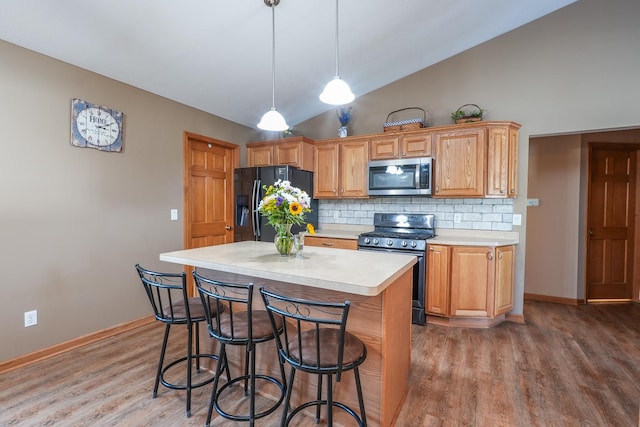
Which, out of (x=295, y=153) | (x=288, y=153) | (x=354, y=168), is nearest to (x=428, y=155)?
(x=354, y=168)

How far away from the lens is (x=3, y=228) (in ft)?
7.57

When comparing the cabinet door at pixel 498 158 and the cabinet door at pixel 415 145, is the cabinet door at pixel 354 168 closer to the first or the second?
the cabinet door at pixel 415 145

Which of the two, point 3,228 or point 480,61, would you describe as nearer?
point 3,228

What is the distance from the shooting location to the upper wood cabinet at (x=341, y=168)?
403 cm

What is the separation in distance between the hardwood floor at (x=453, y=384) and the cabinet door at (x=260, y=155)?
2446 millimetres

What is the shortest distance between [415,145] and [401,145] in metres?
0.17

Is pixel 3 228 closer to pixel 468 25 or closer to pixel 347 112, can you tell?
pixel 347 112

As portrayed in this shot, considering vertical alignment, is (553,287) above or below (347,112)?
below

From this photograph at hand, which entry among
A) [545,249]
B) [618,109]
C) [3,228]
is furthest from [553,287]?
[3,228]

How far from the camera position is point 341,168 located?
418 centimetres

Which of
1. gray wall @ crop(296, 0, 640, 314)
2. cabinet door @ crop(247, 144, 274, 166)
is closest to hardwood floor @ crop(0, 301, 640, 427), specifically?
gray wall @ crop(296, 0, 640, 314)

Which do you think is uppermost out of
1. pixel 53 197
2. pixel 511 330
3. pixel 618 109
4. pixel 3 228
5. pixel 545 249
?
pixel 618 109

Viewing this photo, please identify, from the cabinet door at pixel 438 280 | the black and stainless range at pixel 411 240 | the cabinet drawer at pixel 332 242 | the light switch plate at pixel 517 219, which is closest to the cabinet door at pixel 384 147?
the black and stainless range at pixel 411 240

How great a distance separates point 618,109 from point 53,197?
5.18 metres
